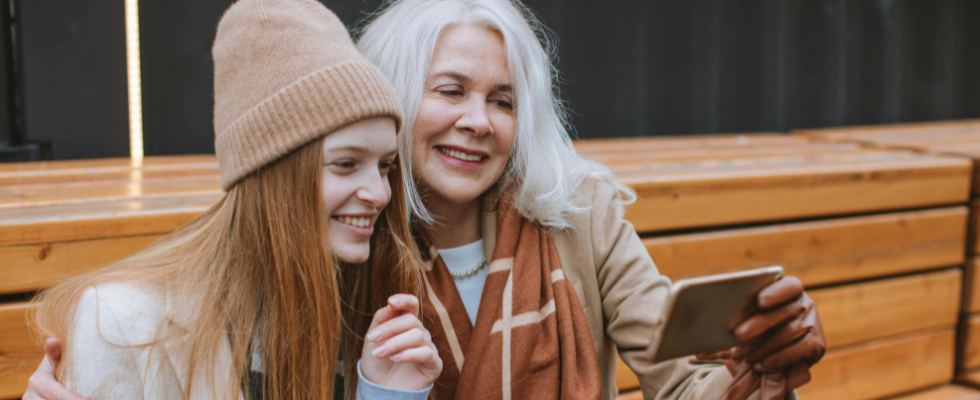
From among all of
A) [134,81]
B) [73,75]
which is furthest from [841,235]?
[73,75]

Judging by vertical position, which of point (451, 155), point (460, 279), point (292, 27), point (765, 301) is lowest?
point (460, 279)

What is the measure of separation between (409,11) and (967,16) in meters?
3.68

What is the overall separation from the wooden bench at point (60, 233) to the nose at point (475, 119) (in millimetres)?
625

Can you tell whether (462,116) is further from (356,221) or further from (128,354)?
(128,354)

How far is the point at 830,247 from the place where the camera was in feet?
7.81

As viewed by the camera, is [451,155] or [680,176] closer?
[451,155]

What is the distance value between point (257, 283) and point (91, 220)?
519 mm

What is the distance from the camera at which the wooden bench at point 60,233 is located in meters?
1.46

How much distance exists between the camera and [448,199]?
1517 mm

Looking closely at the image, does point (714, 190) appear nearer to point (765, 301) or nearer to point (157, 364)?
point (765, 301)

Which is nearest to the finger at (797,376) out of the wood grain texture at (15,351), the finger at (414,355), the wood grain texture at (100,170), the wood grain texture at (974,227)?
the finger at (414,355)

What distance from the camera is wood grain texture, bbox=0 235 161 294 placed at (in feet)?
4.78

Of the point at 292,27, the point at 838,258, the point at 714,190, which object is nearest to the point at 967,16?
the point at 838,258

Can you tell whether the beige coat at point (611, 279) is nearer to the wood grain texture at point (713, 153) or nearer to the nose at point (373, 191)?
the nose at point (373, 191)
